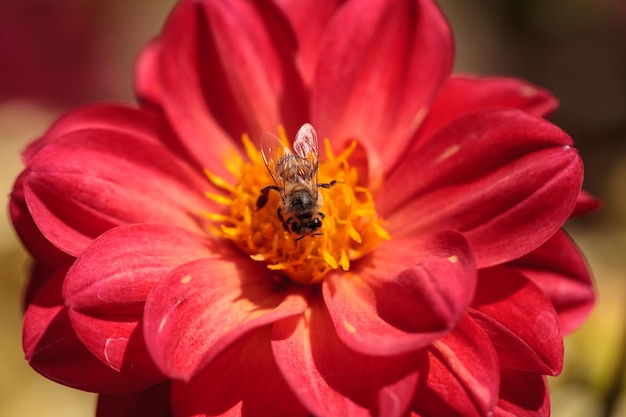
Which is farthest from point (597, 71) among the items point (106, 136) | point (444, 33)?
point (106, 136)

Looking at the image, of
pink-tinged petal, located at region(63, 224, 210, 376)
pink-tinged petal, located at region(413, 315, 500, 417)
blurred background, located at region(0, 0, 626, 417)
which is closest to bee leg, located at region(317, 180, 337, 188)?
pink-tinged petal, located at region(63, 224, 210, 376)

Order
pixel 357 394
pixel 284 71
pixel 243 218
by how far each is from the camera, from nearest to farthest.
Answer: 1. pixel 357 394
2. pixel 243 218
3. pixel 284 71

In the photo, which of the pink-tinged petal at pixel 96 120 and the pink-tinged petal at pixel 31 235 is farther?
the pink-tinged petal at pixel 96 120

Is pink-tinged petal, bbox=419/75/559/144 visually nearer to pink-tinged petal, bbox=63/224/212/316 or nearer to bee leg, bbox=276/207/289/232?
bee leg, bbox=276/207/289/232

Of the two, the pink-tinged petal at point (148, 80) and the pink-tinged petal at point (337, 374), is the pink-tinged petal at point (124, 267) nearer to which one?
the pink-tinged petal at point (337, 374)

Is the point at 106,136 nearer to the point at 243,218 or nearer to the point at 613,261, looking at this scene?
the point at 243,218

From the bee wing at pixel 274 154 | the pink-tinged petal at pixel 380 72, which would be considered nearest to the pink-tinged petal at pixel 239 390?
the bee wing at pixel 274 154
